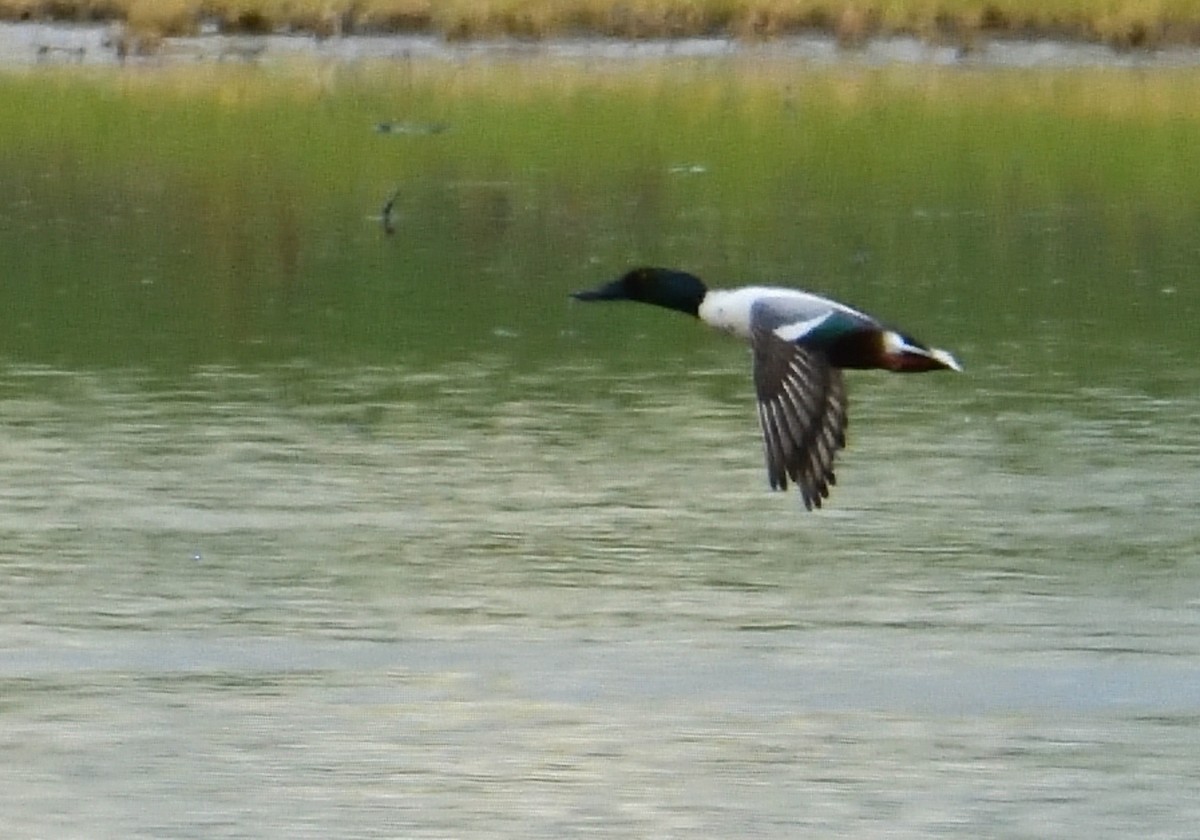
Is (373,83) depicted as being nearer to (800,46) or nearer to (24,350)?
(800,46)

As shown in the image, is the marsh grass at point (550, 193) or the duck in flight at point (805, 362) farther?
the marsh grass at point (550, 193)

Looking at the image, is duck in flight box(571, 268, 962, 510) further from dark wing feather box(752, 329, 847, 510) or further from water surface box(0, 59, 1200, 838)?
water surface box(0, 59, 1200, 838)

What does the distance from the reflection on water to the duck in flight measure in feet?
3.29

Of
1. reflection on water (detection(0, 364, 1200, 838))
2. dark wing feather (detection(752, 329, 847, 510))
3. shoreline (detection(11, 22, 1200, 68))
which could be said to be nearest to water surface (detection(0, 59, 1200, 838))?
reflection on water (detection(0, 364, 1200, 838))

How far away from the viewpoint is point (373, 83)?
33.5m

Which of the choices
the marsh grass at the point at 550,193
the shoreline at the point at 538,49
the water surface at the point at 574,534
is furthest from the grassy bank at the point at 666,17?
the water surface at the point at 574,534

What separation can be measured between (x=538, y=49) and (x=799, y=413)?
25294 millimetres

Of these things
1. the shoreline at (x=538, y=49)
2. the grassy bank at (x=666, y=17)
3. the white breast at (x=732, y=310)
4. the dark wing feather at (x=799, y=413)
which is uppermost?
the white breast at (x=732, y=310)

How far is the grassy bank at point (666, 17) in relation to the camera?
105ft

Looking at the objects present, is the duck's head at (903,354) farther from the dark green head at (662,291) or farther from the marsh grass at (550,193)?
the marsh grass at (550,193)

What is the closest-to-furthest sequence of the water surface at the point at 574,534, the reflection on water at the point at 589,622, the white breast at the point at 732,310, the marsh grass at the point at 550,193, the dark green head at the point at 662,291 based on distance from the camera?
the white breast at the point at 732,310
the reflection on water at the point at 589,622
the water surface at the point at 574,534
the dark green head at the point at 662,291
the marsh grass at the point at 550,193

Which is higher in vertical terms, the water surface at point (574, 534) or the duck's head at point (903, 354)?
the duck's head at point (903, 354)

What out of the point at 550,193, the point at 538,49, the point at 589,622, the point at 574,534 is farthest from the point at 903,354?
the point at 538,49

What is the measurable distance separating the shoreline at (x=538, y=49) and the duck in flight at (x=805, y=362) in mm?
23227
